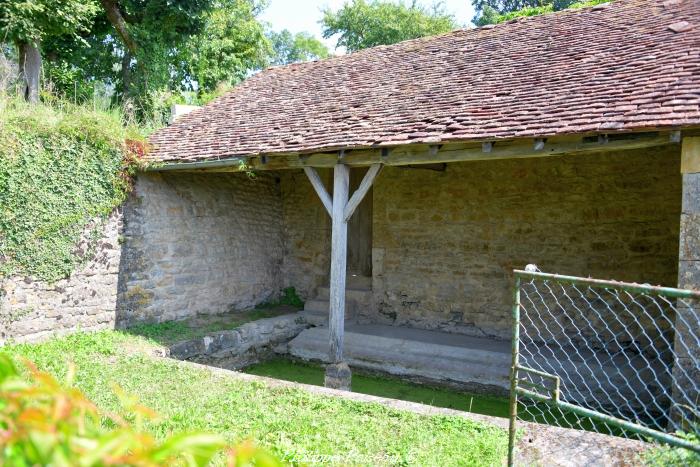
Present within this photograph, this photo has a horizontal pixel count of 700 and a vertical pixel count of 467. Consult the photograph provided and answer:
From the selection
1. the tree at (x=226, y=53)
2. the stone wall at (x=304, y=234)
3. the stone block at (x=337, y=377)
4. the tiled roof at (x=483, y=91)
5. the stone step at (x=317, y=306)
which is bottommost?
the stone block at (x=337, y=377)

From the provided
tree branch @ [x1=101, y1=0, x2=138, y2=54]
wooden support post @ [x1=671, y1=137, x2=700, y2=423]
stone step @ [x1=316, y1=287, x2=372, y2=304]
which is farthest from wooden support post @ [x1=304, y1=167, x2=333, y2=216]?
tree branch @ [x1=101, y1=0, x2=138, y2=54]

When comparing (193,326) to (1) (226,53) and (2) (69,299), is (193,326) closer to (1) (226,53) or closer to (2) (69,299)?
(2) (69,299)

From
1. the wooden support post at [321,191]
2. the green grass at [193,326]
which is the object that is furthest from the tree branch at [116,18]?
the wooden support post at [321,191]

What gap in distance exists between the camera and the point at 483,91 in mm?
6109

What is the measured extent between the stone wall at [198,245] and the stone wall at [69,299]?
0.18 meters

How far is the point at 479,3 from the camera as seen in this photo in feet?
86.1

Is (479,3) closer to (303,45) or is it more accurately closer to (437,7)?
(437,7)

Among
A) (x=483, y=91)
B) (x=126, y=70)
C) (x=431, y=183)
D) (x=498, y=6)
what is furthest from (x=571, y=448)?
(x=498, y=6)

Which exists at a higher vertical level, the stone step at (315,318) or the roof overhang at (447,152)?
the roof overhang at (447,152)

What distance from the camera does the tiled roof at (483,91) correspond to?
15.8 ft

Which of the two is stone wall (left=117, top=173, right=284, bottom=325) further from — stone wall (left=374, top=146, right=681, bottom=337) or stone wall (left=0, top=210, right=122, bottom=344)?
stone wall (left=374, top=146, right=681, bottom=337)

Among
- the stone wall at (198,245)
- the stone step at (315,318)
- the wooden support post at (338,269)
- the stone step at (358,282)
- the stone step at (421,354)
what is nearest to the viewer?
the wooden support post at (338,269)

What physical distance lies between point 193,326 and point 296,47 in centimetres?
2711

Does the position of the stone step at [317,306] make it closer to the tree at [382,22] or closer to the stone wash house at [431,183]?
the stone wash house at [431,183]
